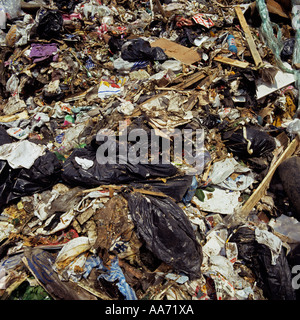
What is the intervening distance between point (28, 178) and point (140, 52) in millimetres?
2679

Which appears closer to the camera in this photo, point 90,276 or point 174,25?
point 90,276

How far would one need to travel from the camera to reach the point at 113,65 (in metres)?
4.13

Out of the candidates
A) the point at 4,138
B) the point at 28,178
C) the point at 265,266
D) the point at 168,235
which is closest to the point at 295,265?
the point at 265,266

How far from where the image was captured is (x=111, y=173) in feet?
8.55

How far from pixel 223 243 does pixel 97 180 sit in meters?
1.54

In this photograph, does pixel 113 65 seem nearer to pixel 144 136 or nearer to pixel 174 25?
pixel 174 25

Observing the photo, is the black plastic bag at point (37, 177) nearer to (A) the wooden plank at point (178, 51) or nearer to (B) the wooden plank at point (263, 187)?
(B) the wooden plank at point (263, 187)

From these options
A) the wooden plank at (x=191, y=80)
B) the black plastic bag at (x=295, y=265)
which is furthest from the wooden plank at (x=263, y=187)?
the wooden plank at (x=191, y=80)

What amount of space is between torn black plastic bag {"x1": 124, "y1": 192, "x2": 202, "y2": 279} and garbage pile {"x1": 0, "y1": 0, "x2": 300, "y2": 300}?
1cm

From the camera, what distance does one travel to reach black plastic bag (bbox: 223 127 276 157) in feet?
10.1

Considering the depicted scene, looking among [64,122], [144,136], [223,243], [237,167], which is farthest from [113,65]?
[223,243]

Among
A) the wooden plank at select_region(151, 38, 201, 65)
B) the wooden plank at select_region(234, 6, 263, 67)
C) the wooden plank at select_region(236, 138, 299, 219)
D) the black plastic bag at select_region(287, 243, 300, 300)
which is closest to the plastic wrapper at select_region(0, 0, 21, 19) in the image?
the wooden plank at select_region(151, 38, 201, 65)

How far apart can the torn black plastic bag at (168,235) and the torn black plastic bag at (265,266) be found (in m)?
0.51

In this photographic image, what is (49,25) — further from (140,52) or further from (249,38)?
(249,38)
